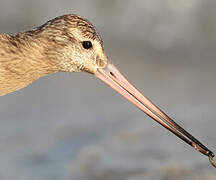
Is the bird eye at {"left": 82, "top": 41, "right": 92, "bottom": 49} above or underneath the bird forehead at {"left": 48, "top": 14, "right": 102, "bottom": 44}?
underneath

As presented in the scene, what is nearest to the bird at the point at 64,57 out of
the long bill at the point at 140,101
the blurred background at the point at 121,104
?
the long bill at the point at 140,101

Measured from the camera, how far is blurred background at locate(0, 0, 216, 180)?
6637 millimetres

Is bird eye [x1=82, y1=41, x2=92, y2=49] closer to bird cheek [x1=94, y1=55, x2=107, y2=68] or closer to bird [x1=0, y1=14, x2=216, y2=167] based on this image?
bird [x1=0, y1=14, x2=216, y2=167]

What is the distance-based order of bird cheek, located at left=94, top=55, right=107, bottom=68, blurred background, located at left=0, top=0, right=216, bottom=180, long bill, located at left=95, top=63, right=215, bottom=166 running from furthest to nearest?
blurred background, located at left=0, top=0, right=216, bottom=180 → bird cheek, located at left=94, top=55, right=107, bottom=68 → long bill, located at left=95, top=63, right=215, bottom=166

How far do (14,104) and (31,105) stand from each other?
0.20 meters

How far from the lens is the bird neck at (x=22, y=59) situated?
5617 mm

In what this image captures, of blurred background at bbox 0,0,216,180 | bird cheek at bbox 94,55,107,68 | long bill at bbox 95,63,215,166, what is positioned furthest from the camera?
blurred background at bbox 0,0,216,180

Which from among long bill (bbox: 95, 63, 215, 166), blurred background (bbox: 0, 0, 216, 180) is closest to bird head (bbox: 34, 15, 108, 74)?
long bill (bbox: 95, 63, 215, 166)

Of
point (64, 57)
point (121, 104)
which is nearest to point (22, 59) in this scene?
point (64, 57)

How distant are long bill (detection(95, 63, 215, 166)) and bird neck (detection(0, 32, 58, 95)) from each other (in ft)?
1.35

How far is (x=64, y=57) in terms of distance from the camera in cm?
556

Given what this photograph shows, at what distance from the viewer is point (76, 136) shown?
742 centimetres

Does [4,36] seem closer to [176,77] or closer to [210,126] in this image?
[210,126]

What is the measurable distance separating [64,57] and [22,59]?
34cm
